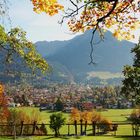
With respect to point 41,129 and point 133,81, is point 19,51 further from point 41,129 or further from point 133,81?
point 41,129

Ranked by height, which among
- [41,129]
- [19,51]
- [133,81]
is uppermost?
[133,81]

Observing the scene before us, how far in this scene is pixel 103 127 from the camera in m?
112

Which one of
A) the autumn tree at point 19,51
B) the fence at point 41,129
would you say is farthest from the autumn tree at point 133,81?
the autumn tree at point 19,51

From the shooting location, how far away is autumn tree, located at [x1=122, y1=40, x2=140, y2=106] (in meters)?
31.4

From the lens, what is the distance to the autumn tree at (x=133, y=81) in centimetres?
Result: 3136

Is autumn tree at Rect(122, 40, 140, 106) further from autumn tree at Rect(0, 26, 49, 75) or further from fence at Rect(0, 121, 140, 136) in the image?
autumn tree at Rect(0, 26, 49, 75)

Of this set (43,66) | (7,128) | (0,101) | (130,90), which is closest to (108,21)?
(43,66)

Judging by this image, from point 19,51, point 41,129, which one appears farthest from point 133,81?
point 41,129

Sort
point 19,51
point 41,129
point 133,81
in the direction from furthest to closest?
point 41,129
point 133,81
point 19,51

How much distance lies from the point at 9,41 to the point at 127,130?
10823cm

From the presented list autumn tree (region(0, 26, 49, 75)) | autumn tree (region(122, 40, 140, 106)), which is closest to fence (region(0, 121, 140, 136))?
autumn tree (region(122, 40, 140, 106))

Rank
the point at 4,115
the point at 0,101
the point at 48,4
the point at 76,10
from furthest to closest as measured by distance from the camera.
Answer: the point at 4,115, the point at 0,101, the point at 48,4, the point at 76,10

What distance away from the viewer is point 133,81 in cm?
3161

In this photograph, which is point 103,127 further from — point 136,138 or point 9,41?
point 9,41
